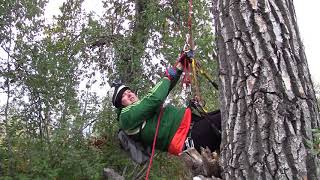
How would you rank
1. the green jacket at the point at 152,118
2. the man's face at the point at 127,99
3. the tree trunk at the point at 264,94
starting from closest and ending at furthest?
1. the tree trunk at the point at 264,94
2. the green jacket at the point at 152,118
3. the man's face at the point at 127,99

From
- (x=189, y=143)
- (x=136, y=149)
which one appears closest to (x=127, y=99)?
(x=136, y=149)

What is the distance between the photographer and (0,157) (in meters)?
5.76

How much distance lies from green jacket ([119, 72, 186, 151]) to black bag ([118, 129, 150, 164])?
0.25 feet

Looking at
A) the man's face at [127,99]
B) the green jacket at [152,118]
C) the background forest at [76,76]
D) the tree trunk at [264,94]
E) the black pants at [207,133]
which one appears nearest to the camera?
the tree trunk at [264,94]

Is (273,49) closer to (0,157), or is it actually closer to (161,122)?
(161,122)

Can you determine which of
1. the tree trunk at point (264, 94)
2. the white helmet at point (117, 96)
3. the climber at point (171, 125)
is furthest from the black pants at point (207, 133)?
the tree trunk at point (264, 94)

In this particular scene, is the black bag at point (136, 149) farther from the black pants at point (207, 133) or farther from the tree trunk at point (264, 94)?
the tree trunk at point (264, 94)

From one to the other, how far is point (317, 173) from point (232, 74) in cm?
64

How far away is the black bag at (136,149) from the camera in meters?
4.05

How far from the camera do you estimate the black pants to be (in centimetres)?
396

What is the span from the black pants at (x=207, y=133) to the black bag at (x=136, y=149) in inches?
19.5

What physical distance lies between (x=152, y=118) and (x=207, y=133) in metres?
0.55

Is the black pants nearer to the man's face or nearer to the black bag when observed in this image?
the black bag

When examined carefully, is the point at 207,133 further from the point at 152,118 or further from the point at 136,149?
the point at 136,149
